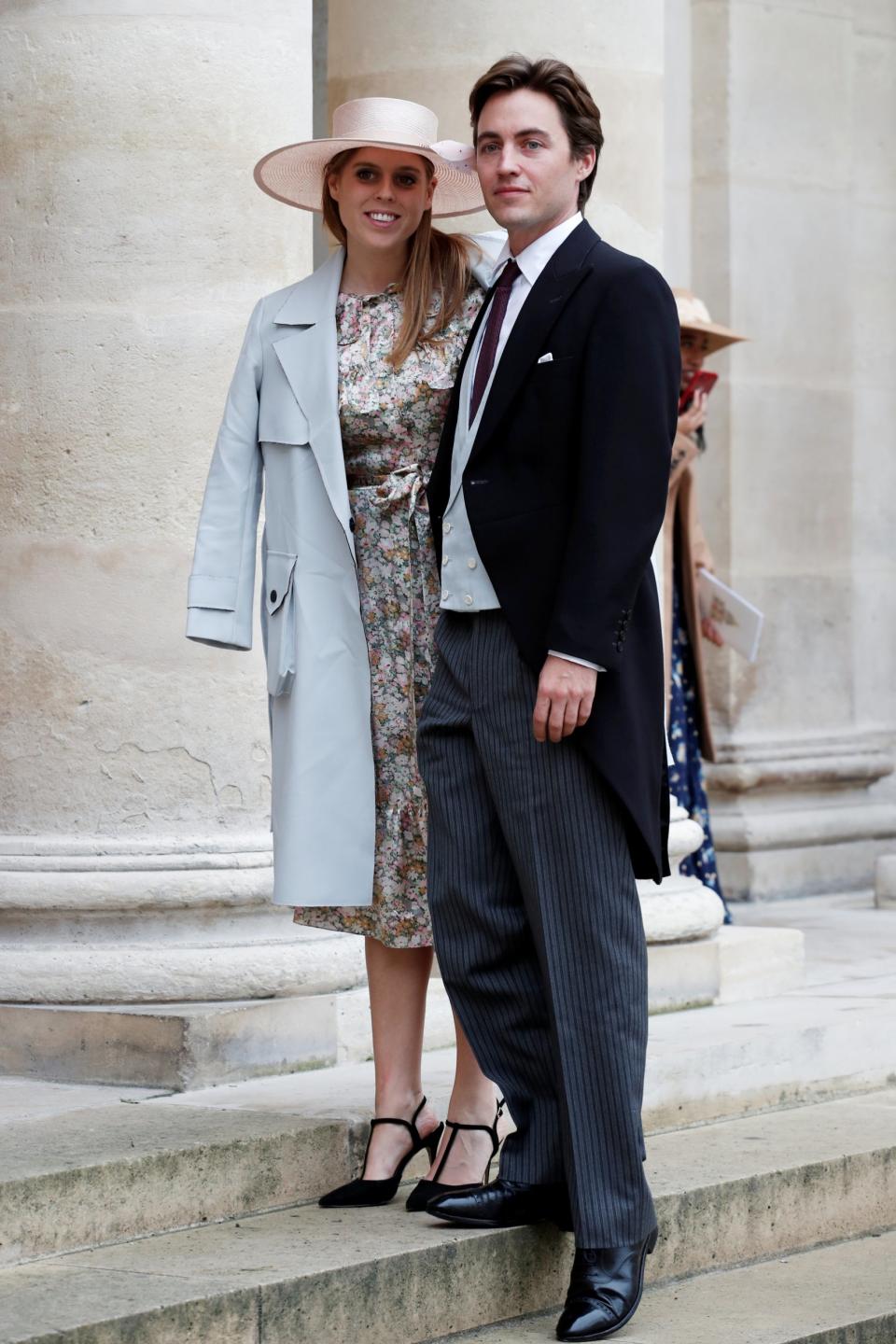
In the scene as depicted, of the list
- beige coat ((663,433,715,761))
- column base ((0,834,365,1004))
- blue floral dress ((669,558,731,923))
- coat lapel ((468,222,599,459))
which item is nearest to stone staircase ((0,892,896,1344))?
column base ((0,834,365,1004))

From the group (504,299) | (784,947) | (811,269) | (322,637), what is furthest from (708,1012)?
(811,269)

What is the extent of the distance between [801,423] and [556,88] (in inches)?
207

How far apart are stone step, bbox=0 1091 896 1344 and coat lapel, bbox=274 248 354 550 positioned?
4.00 ft

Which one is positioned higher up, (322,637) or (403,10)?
(403,10)

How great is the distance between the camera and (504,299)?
3998 millimetres

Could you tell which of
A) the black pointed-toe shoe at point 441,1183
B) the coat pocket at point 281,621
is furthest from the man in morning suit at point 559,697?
the coat pocket at point 281,621

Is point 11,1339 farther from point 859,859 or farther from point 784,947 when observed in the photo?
point 859,859

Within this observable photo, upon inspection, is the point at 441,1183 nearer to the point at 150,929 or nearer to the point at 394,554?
the point at 394,554

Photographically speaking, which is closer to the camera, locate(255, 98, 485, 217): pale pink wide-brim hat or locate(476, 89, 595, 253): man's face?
locate(476, 89, 595, 253): man's face

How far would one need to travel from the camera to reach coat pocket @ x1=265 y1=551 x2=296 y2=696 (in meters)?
4.22

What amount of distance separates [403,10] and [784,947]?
265cm

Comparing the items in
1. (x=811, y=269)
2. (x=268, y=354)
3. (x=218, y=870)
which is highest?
(x=811, y=269)

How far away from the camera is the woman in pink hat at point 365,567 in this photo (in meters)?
4.20

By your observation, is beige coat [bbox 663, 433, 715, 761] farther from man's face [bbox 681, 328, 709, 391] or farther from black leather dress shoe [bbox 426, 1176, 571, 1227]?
black leather dress shoe [bbox 426, 1176, 571, 1227]
